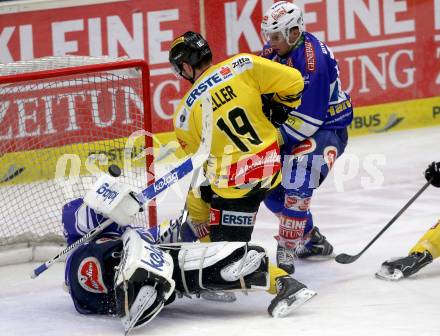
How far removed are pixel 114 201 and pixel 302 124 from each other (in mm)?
1201

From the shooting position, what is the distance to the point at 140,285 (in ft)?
14.1

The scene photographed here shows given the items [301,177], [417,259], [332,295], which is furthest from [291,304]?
[301,177]

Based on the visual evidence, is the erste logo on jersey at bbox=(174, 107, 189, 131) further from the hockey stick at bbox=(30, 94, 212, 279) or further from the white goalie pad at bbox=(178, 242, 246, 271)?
the white goalie pad at bbox=(178, 242, 246, 271)

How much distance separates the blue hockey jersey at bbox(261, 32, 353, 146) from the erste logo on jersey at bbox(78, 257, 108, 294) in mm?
1218

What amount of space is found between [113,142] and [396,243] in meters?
1.51

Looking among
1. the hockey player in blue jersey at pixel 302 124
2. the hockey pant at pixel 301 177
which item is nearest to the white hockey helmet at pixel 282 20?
the hockey player in blue jersey at pixel 302 124

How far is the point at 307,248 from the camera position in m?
5.54

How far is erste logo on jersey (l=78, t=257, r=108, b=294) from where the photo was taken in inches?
176

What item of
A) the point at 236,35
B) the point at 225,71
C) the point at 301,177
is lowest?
the point at 301,177

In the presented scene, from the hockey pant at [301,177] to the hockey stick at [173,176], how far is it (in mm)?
638

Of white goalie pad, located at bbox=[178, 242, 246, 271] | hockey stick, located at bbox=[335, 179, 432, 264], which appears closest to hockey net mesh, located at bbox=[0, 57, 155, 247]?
hockey stick, located at bbox=[335, 179, 432, 264]

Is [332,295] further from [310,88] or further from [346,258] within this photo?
[310,88]

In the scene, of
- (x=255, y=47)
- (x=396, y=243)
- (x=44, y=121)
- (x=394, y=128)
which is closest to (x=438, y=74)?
(x=394, y=128)

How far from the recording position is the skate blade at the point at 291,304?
442 cm
